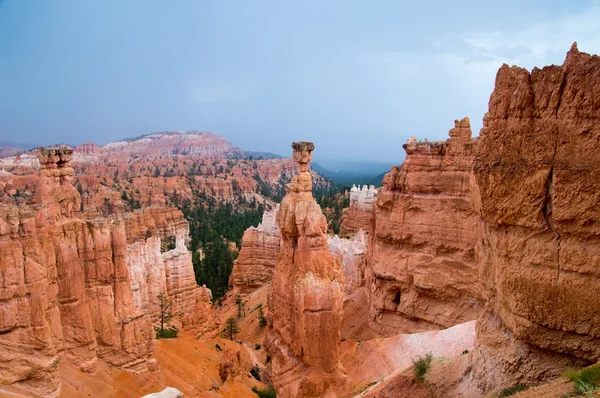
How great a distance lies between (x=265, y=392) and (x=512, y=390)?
1130cm

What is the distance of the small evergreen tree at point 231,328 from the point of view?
24.3 m

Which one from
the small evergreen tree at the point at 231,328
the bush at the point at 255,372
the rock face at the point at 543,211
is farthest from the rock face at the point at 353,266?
the rock face at the point at 543,211

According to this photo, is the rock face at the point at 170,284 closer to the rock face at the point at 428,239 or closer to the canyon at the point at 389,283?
the canyon at the point at 389,283

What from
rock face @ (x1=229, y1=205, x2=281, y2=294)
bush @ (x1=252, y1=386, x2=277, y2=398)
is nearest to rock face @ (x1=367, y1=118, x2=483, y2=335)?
bush @ (x1=252, y1=386, x2=277, y2=398)

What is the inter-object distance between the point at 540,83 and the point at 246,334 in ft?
71.1

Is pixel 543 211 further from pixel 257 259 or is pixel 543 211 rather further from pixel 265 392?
pixel 257 259

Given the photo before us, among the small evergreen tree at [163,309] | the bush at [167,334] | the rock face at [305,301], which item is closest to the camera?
the rock face at [305,301]

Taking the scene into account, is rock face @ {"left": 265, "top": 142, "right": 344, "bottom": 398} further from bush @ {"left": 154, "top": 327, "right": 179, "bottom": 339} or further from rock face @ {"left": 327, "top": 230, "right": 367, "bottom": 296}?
rock face @ {"left": 327, "top": 230, "right": 367, "bottom": 296}

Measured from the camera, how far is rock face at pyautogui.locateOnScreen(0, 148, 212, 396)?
10.9 m

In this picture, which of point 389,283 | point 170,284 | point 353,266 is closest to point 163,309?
point 170,284

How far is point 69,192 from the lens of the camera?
522 inches

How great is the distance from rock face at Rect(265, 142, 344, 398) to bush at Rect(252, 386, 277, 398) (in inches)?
40.6

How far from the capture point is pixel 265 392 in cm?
1584

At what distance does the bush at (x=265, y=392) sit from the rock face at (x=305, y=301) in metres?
1.03
